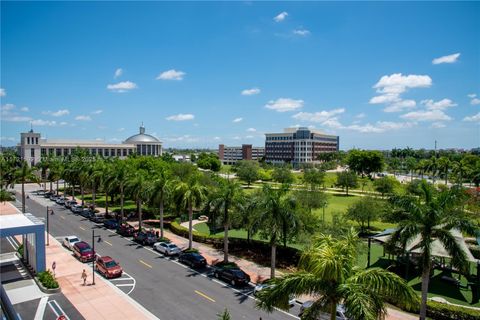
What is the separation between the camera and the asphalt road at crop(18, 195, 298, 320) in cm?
2461

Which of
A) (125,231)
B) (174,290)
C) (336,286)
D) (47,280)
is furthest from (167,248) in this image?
(336,286)

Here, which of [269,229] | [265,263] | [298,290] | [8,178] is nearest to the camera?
[298,290]

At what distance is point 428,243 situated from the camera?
63.9ft

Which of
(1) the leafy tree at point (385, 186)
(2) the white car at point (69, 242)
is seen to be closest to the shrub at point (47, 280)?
(2) the white car at point (69, 242)

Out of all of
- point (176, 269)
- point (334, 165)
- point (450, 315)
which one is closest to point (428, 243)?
point (450, 315)

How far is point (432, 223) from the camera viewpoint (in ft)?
63.4

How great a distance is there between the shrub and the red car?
4.07 metres

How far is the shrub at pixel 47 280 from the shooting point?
1081 inches

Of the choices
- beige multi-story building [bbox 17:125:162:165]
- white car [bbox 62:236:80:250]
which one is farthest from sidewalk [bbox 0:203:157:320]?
beige multi-story building [bbox 17:125:162:165]

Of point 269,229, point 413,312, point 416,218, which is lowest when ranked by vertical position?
point 413,312

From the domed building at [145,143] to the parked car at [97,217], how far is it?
5005 inches

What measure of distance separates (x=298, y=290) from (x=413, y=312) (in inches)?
733

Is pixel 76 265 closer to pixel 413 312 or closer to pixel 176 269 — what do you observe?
pixel 176 269

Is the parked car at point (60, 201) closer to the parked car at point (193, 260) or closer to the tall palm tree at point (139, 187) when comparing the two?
the tall palm tree at point (139, 187)
